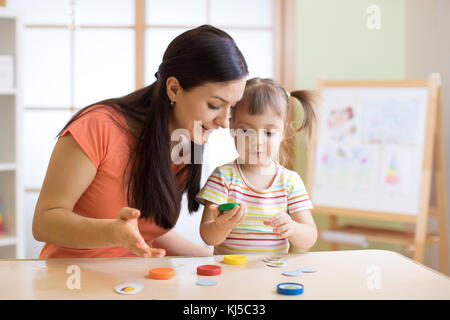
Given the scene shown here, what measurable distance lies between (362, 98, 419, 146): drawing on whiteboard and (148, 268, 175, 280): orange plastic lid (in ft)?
6.30

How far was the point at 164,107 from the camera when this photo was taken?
1.20 meters

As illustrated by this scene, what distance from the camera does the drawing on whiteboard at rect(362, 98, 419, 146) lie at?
246cm

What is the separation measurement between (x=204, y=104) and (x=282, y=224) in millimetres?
325

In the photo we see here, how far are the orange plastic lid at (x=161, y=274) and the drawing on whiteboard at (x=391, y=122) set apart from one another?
1.92 meters

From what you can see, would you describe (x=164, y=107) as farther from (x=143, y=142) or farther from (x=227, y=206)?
(x=227, y=206)

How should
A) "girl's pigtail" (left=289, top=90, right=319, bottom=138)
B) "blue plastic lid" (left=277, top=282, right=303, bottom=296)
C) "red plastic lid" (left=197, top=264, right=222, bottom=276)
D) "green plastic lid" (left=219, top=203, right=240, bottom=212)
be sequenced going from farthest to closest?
"girl's pigtail" (left=289, top=90, right=319, bottom=138), "green plastic lid" (left=219, top=203, right=240, bottom=212), "red plastic lid" (left=197, top=264, right=222, bottom=276), "blue plastic lid" (left=277, top=282, right=303, bottom=296)

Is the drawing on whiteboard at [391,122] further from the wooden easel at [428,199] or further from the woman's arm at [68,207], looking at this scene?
the woman's arm at [68,207]

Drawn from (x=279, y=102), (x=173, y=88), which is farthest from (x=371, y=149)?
(x=173, y=88)

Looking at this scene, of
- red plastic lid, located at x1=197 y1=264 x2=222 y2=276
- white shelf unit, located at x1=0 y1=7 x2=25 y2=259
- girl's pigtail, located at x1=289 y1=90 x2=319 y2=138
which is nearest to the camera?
red plastic lid, located at x1=197 y1=264 x2=222 y2=276

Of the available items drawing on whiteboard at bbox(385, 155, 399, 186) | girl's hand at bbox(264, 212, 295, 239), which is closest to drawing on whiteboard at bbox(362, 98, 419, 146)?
drawing on whiteboard at bbox(385, 155, 399, 186)

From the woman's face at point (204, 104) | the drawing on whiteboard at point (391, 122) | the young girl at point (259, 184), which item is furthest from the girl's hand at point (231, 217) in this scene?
the drawing on whiteboard at point (391, 122)

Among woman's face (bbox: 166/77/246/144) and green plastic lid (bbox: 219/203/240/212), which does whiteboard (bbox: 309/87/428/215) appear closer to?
woman's face (bbox: 166/77/246/144)
